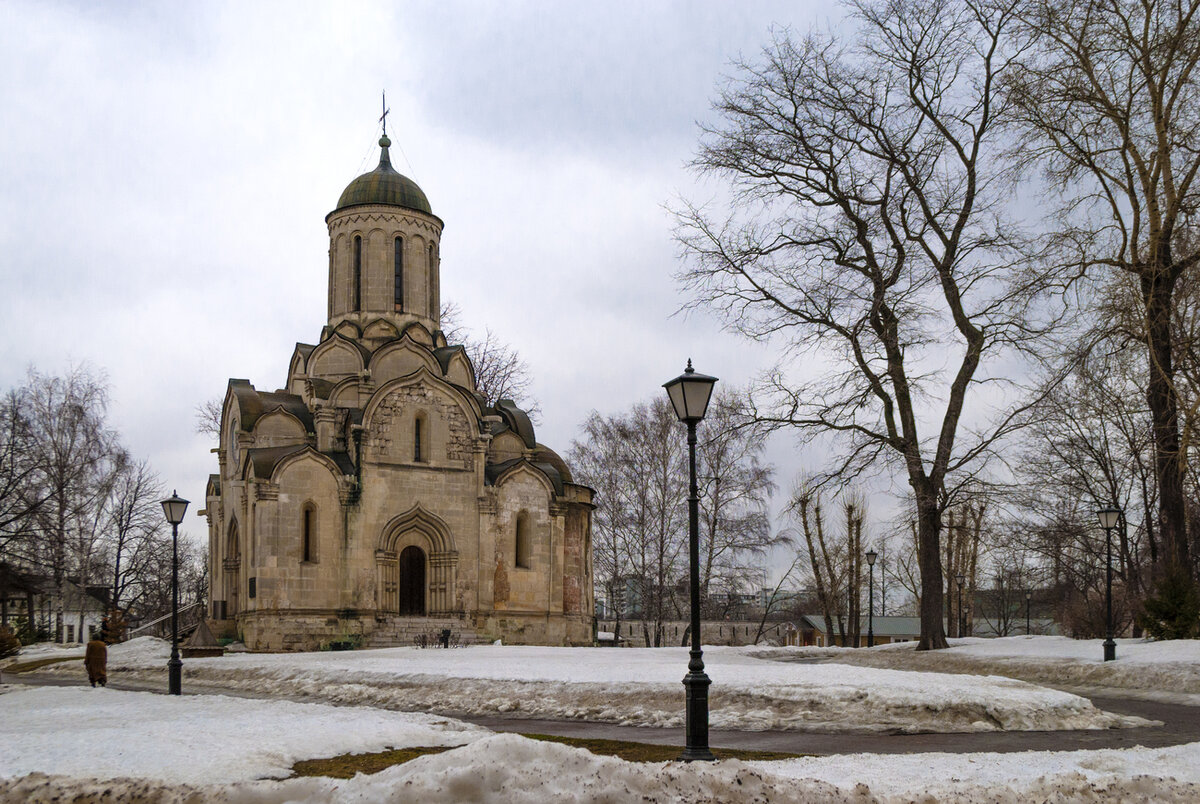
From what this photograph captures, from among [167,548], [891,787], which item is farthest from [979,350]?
[167,548]

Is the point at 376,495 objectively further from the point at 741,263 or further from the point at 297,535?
the point at 741,263

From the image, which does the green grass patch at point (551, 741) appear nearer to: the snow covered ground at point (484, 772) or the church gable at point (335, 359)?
the snow covered ground at point (484, 772)

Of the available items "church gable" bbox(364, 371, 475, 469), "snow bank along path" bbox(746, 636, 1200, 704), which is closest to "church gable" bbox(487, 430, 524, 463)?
"church gable" bbox(364, 371, 475, 469)

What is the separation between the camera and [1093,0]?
22.6 metres

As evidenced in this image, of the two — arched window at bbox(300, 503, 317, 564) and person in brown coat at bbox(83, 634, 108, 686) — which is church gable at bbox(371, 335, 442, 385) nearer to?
arched window at bbox(300, 503, 317, 564)

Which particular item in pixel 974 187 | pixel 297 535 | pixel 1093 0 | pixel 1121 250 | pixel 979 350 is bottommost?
pixel 297 535

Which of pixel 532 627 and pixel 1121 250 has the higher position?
pixel 1121 250

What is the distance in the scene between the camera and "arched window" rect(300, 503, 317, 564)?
32031 millimetres

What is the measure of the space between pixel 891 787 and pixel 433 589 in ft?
87.6

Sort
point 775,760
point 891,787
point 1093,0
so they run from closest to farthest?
point 891,787, point 775,760, point 1093,0

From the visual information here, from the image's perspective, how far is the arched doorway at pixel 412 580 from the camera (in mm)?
33812

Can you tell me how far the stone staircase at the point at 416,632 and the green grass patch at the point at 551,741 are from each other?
20.5 meters

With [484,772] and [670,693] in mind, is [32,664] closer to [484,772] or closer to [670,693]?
[670,693]

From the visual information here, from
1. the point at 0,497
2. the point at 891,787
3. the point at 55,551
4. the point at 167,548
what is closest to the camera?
the point at 891,787
